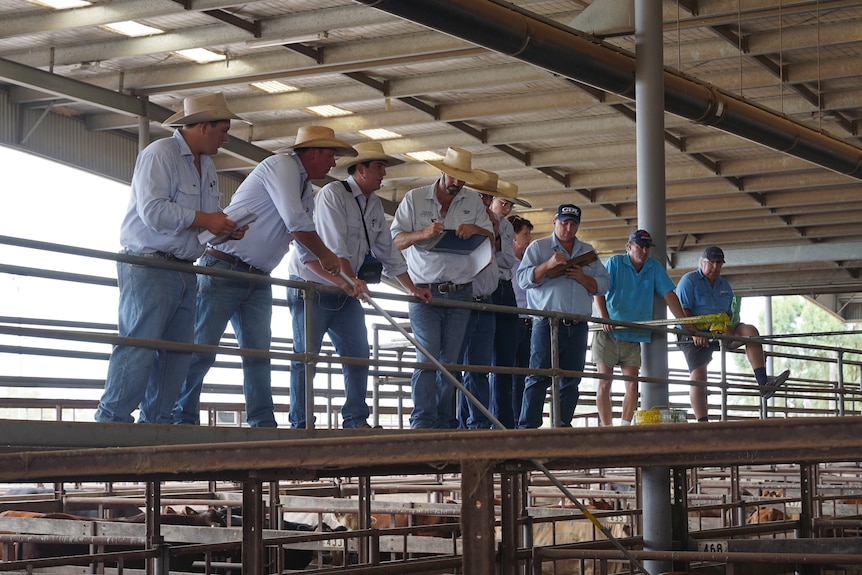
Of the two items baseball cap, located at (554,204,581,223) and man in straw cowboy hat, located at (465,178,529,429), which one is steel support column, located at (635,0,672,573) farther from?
man in straw cowboy hat, located at (465,178,529,429)

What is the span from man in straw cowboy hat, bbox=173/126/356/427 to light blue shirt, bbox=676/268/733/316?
5.81 metres

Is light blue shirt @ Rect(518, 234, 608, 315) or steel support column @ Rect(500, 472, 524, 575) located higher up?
light blue shirt @ Rect(518, 234, 608, 315)

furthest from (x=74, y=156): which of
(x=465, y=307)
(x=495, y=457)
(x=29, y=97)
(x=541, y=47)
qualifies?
(x=495, y=457)

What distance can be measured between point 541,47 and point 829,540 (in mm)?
4539

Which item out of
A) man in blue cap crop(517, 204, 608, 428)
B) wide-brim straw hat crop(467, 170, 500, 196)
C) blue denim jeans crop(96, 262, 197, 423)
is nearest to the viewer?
blue denim jeans crop(96, 262, 197, 423)

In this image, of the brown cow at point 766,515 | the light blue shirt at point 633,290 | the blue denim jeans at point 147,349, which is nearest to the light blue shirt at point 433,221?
the light blue shirt at point 633,290

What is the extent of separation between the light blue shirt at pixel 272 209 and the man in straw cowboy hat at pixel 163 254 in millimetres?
405

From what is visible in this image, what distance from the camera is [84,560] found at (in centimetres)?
667

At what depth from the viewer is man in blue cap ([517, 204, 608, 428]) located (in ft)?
29.8

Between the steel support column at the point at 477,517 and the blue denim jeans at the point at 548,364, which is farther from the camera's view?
the blue denim jeans at the point at 548,364

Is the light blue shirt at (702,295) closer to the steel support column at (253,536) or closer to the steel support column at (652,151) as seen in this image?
the steel support column at (652,151)

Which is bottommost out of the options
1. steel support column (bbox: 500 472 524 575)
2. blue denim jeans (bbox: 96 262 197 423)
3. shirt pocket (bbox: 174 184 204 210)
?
steel support column (bbox: 500 472 524 575)

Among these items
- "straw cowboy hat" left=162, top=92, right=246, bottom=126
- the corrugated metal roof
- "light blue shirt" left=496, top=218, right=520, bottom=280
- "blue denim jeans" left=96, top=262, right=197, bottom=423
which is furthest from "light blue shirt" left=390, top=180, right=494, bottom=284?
the corrugated metal roof

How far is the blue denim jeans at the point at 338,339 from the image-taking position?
7188 mm
